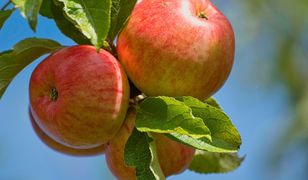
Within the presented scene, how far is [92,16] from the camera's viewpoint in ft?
3.60

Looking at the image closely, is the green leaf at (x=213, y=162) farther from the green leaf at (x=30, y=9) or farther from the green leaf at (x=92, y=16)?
the green leaf at (x=30, y=9)

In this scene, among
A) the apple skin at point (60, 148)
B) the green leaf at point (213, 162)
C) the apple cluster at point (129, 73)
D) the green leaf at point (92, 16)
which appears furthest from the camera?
the green leaf at point (213, 162)

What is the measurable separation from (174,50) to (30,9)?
375 millimetres

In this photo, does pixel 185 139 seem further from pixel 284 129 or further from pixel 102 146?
pixel 284 129

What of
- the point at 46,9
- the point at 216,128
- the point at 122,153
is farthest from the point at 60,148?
the point at 216,128

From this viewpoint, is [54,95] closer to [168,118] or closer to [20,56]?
[20,56]

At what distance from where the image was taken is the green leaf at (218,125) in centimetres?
122

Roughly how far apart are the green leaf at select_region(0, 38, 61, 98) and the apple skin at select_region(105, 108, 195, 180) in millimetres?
231

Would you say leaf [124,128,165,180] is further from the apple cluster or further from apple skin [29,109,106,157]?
apple skin [29,109,106,157]

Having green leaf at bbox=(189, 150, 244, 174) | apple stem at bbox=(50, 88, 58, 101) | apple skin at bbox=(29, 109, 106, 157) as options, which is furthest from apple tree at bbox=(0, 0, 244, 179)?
green leaf at bbox=(189, 150, 244, 174)

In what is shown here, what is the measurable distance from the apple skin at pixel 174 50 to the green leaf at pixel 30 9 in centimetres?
34

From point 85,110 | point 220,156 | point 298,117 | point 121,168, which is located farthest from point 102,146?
point 298,117

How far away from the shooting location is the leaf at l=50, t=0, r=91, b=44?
1.37 metres

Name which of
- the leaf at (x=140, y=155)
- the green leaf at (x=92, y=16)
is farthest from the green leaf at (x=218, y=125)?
the green leaf at (x=92, y=16)
